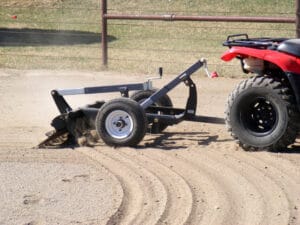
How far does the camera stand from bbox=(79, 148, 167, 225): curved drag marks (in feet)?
19.4

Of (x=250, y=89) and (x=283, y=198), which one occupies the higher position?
(x=250, y=89)

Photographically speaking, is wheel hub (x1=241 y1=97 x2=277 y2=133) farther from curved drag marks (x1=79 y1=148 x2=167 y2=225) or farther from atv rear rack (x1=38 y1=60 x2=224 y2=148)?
curved drag marks (x1=79 y1=148 x2=167 y2=225)

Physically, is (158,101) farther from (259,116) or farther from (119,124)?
(259,116)

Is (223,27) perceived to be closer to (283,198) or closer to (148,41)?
(148,41)

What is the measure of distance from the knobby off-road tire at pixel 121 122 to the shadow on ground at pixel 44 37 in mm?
10609

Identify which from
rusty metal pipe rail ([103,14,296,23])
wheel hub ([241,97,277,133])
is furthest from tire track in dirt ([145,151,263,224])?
rusty metal pipe rail ([103,14,296,23])

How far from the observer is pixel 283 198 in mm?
6324

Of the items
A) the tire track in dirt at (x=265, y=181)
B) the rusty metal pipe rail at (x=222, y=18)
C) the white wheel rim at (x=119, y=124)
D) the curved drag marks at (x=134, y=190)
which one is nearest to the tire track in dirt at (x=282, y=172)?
the tire track in dirt at (x=265, y=181)

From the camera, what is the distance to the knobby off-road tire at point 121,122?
797 cm

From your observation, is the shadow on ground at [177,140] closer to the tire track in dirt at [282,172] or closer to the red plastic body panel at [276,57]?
the tire track in dirt at [282,172]

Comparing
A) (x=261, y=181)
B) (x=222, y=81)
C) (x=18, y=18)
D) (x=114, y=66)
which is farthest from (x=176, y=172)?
(x=18, y=18)

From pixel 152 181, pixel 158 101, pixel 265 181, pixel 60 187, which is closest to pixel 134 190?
pixel 152 181

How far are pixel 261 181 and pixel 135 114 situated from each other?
169 cm

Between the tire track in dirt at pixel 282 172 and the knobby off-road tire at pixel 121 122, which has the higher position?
the knobby off-road tire at pixel 121 122
